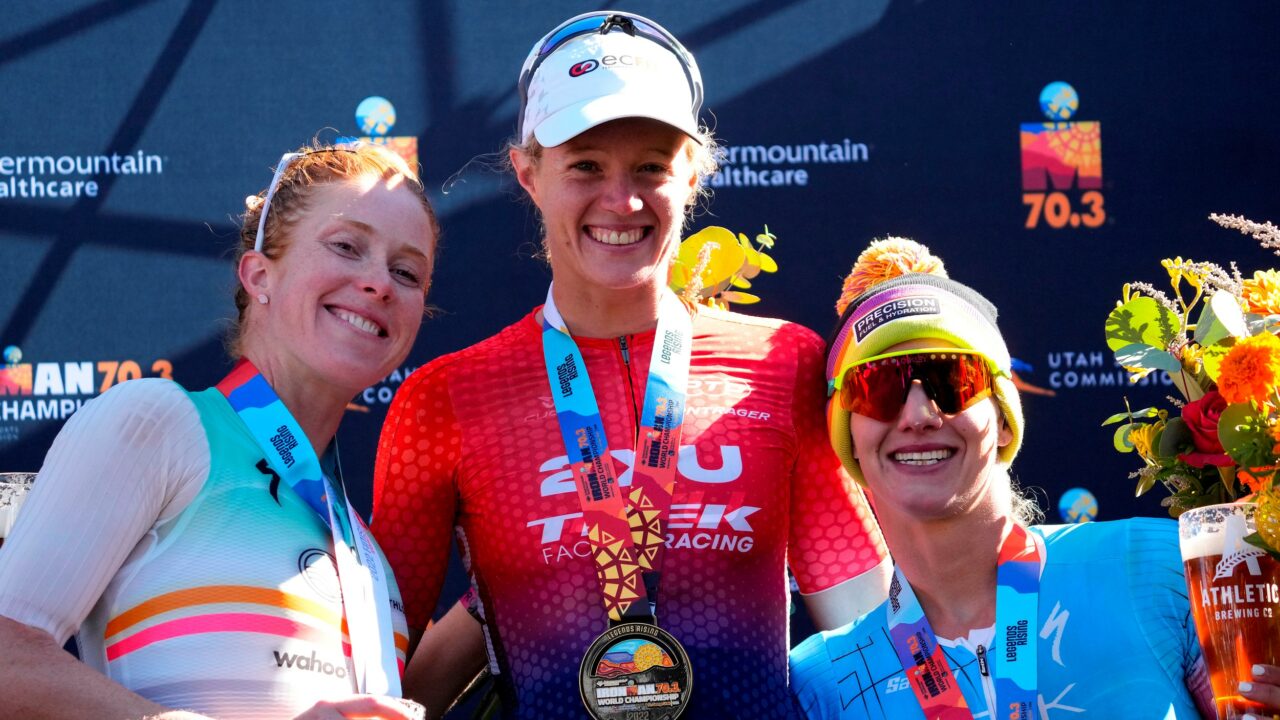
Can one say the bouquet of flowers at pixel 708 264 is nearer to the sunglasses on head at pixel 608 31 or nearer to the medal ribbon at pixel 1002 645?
the sunglasses on head at pixel 608 31

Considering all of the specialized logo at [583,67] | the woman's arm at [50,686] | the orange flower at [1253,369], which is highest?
the specialized logo at [583,67]

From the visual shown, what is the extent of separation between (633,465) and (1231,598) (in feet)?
3.39

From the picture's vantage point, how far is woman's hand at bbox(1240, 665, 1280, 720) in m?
1.61

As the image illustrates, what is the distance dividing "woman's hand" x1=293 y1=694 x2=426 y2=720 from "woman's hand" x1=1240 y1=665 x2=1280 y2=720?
1148 millimetres

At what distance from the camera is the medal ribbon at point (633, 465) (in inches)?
86.5

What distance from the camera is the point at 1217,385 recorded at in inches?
74.5

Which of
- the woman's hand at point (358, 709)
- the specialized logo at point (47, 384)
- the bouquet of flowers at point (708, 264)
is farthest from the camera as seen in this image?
the specialized logo at point (47, 384)

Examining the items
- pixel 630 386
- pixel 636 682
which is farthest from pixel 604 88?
pixel 636 682

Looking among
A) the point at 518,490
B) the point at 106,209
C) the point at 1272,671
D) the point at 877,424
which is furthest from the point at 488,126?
the point at 1272,671

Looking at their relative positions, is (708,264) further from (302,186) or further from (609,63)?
(302,186)

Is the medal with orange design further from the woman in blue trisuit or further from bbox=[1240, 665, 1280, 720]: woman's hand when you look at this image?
bbox=[1240, 665, 1280, 720]: woman's hand

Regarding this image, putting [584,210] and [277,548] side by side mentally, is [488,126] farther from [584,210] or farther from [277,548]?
[277,548]

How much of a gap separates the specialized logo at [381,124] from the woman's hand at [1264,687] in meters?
3.20

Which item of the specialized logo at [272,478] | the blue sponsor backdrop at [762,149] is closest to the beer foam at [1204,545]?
the specialized logo at [272,478]
